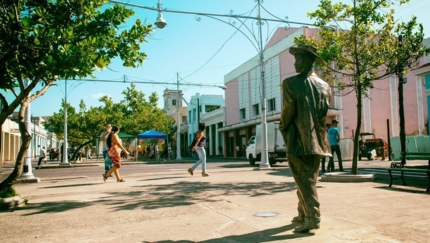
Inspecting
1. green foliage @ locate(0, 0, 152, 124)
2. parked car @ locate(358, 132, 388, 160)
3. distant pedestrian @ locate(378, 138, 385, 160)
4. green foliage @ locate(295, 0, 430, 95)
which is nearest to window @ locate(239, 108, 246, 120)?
parked car @ locate(358, 132, 388, 160)

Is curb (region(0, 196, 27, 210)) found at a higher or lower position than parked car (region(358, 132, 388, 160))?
lower

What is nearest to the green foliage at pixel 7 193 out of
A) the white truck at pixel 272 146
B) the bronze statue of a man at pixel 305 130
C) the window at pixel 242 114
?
the bronze statue of a man at pixel 305 130

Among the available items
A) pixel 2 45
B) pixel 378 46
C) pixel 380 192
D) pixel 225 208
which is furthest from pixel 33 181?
pixel 378 46

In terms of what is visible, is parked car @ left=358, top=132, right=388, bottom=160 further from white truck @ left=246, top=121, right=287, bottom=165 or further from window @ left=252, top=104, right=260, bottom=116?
window @ left=252, top=104, right=260, bottom=116

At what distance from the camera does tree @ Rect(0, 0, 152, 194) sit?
6039 millimetres

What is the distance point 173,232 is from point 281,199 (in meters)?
2.96

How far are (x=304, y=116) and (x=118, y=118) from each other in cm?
4177

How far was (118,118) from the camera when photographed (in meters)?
43.9

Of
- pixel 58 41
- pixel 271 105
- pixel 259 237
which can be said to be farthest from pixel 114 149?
pixel 271 105

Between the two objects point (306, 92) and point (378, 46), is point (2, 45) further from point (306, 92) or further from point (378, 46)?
point (378, 46)

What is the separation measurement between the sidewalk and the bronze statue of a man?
1.24ft

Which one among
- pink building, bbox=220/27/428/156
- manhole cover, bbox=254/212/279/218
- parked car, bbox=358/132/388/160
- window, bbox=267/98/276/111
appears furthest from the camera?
window, bbox=267/98/276/111

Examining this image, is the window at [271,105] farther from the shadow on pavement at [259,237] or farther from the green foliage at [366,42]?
the shadow on pavement at [259,237]

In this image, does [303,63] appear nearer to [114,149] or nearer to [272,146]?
[114,149]
